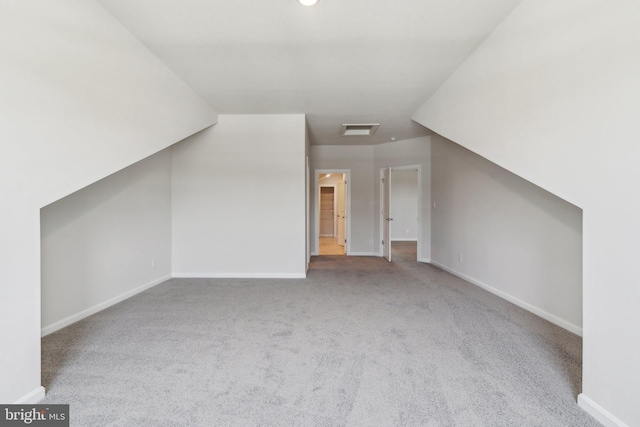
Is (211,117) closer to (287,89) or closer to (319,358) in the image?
(287,89)

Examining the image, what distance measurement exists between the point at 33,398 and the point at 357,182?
19.6 feet

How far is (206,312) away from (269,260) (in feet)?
5.09

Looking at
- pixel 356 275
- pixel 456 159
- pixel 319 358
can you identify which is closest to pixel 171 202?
pixel 356 275

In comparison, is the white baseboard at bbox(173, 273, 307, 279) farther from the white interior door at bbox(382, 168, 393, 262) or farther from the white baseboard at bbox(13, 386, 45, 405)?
the white baseboard at bbox(13, 386, 45, 405)

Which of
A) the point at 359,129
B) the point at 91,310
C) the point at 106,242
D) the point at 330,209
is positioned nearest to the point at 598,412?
the point at 91,310

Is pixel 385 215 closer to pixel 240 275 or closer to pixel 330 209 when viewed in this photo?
pixel 240 275

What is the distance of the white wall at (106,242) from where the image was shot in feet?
8.77

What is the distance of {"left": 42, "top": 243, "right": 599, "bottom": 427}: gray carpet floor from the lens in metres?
1.60

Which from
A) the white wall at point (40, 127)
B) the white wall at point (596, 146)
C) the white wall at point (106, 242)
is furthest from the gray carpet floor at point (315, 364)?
the white wall at point (40, 127)

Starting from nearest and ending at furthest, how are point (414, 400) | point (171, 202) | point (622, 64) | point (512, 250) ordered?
point (622, 64) → point (414, 400) → point (512, 250) → point (171, 202)

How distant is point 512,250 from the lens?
11.0ft

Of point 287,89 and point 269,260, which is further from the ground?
point 287,89

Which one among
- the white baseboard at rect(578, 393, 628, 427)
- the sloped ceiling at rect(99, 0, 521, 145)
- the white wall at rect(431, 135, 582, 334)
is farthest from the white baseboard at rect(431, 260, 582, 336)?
the sloped ceiling at rect(99, 0, 521, 145)

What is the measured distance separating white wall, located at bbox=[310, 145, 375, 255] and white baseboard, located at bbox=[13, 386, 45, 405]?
5.27m
